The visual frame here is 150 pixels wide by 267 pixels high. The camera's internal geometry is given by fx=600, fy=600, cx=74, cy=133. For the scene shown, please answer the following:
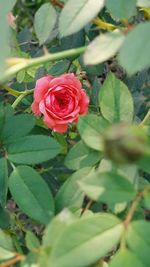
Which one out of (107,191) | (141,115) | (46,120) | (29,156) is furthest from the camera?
(141,115)

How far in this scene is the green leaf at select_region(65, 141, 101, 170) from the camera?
96 centimetres

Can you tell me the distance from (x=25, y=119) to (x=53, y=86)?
123 millimetres

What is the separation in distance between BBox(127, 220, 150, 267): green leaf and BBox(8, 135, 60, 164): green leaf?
0.88ft

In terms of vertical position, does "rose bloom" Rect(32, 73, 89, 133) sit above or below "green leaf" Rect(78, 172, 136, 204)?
below

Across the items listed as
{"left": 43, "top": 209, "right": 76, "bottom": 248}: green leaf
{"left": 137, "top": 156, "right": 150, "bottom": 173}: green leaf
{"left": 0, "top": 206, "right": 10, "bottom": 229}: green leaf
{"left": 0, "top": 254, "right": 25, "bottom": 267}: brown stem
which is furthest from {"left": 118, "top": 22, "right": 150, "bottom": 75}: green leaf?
{"left": 0, "top": 206, "right": 10, "bottom": 229}: green leaf

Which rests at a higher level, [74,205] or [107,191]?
[107,191]

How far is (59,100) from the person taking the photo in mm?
1190

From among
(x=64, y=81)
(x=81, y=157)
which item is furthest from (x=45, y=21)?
(x=81, y=157)

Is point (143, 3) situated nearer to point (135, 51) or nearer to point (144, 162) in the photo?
point (135, 51)

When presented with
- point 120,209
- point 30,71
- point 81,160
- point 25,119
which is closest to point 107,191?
point 120,209

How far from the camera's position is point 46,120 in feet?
3.84

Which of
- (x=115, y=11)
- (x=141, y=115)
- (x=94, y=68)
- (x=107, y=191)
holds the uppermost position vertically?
(x=115, y=11)

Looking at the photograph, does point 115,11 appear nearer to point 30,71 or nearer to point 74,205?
point 74,205

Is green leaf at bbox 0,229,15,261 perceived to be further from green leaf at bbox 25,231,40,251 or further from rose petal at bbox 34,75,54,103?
rose petal at bbox 34,75,54,103
